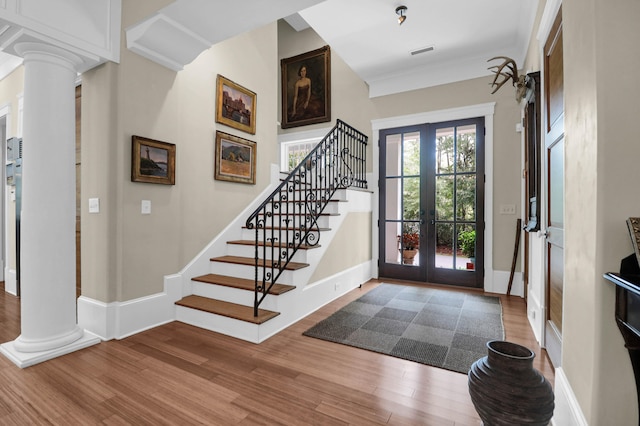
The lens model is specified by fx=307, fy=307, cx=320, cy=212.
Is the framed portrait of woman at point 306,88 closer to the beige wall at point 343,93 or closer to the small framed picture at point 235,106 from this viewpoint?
the beige wall at point 343,93

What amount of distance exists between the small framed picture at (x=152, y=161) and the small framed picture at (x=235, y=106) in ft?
3.03

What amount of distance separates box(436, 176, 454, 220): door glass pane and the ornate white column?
4.23 metres

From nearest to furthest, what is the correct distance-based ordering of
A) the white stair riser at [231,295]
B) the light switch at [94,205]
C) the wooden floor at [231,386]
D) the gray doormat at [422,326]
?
the wooden floor at [231,386]
the gray doormat at [422,326]
the light switch at [94,205]
the white stair riser at [231,295]

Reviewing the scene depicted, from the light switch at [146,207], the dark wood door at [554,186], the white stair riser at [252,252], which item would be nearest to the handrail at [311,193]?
the white stair riser at [252,252]

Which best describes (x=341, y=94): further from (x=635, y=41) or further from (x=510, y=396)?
(x=510, y=396)

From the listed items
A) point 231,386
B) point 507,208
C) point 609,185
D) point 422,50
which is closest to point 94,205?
point 231,386

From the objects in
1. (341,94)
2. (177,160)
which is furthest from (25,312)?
(341,94)

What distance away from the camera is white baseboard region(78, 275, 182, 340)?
101 inches

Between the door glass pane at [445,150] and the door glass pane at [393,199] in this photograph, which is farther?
the door glass pane at [393,199]

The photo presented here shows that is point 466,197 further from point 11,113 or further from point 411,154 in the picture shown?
point 11,113

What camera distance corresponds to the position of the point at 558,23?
208 centimetres

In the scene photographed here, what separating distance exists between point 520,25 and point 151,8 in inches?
149

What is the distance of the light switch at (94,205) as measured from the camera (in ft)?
8.64

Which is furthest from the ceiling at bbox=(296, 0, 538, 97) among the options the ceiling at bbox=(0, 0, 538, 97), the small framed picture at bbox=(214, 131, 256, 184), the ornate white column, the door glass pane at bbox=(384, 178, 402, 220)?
the ornate white column
